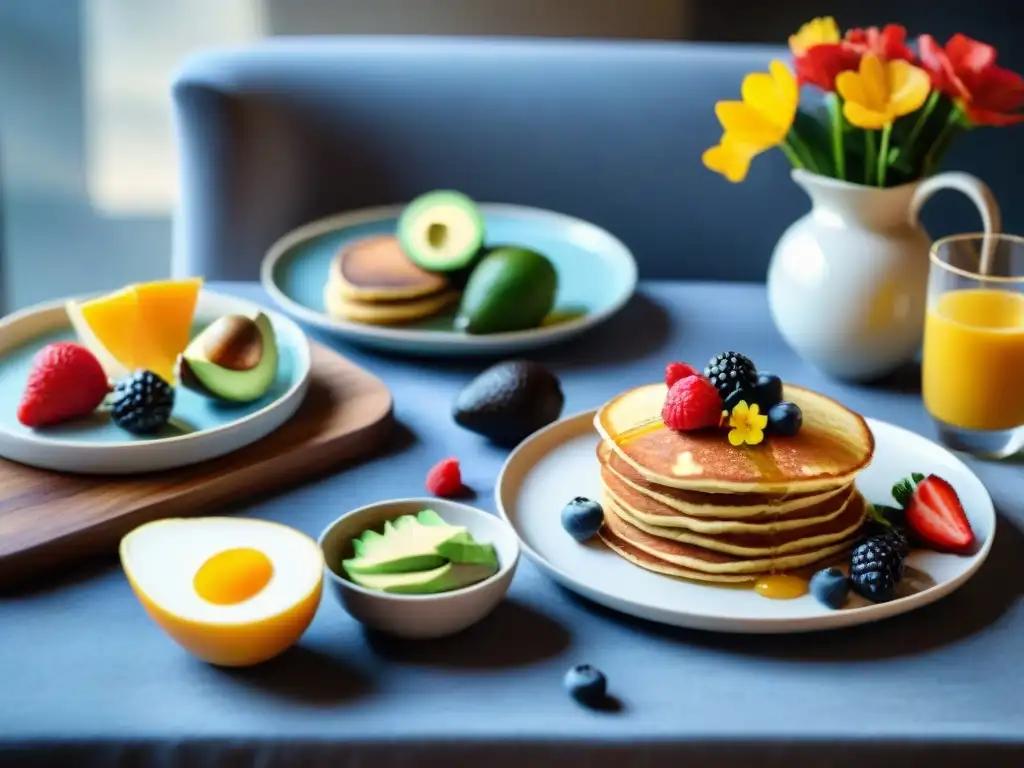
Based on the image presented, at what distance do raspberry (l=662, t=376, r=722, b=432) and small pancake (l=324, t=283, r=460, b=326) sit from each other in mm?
566

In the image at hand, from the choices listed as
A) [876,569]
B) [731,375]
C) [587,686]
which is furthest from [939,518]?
[587,686]

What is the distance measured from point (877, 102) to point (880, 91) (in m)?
0.02

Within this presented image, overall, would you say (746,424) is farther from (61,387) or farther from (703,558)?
(61,387)

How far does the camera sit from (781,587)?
1086 mm

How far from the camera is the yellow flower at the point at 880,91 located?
139 centimetres

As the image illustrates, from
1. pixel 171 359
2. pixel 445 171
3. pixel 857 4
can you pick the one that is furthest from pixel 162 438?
pixel 857 4

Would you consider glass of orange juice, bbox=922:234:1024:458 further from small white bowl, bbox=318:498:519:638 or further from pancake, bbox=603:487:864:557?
small white bowl, bbox=318:498:519:638

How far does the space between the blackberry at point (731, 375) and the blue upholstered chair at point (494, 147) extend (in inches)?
39.3

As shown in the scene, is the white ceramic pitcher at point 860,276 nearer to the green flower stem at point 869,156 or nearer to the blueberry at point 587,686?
the green flower stem at point 869,156

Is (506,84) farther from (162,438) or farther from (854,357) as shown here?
(162,438)

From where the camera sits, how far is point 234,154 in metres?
2.07

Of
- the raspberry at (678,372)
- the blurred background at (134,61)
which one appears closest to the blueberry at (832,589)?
the raspberry at (678,372)

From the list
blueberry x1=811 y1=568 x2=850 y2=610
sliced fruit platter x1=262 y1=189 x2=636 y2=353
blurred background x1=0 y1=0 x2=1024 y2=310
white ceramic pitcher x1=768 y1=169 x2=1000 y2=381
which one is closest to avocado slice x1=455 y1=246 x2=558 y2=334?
sliced fruit platter x1=262 y1=189 x2=636 y2=353

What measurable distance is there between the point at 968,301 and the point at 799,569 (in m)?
0.46
